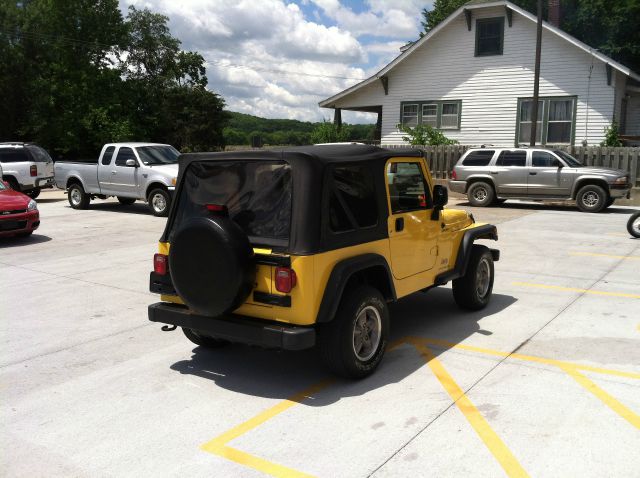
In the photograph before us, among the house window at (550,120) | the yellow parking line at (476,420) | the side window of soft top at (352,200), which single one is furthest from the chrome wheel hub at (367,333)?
the house window at (550,120)

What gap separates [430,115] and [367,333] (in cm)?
2359

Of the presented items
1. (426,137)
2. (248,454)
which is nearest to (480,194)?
(426,137)

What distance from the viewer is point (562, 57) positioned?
23.9 m

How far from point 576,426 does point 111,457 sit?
305 centimetres

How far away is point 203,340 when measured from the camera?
5707 millimetres

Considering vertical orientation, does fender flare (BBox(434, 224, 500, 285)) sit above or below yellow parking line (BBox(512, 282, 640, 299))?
above

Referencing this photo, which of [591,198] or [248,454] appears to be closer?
[248,454]

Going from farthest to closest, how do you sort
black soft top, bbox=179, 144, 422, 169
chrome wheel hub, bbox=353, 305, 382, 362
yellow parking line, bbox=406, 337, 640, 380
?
yellow parking line, bbox=406, 337, 640, 380
chrome wheel hub, bbox=353, 305, 382, 362
black soft top, bbox=179, 144, 422, 169

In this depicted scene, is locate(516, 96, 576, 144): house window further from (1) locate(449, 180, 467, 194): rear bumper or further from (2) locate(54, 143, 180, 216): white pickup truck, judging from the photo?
(2) locate(54, 143, 180, 216): white pickup truck

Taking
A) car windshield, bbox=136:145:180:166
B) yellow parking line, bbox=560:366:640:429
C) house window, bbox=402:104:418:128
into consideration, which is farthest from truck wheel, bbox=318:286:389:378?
house window, bbox=402:104:418:128

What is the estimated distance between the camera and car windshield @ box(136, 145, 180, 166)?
1689 cm

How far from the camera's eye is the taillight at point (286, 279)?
14.6 ft

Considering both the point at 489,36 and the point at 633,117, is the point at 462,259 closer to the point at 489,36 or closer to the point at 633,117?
the point at 489,36

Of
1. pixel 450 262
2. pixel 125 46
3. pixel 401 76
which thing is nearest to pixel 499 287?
pixel 450 262
